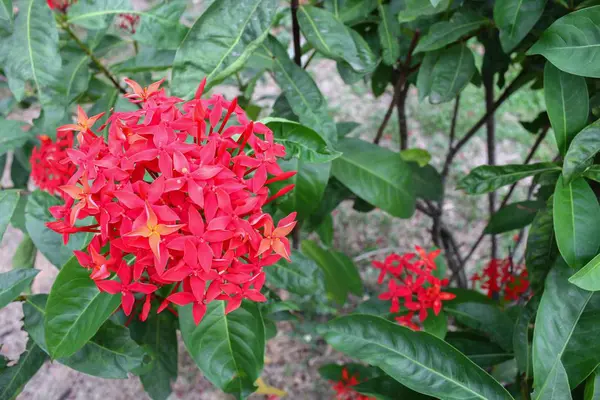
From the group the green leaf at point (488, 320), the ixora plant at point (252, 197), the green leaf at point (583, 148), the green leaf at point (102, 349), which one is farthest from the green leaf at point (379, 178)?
the green leaf at point (102, 349)

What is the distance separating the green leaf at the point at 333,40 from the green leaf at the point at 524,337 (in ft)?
1.97

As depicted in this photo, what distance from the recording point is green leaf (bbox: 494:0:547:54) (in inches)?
40.7

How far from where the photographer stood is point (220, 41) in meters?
1.00

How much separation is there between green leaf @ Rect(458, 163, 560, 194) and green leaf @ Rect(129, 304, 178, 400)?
2.78 feet

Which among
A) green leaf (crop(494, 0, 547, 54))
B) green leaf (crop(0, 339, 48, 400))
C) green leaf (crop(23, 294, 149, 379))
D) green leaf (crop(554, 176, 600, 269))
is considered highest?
green leaf (crop(494, 0, 547, 54))

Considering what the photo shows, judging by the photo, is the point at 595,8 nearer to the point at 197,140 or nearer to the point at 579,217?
the point at 579,217

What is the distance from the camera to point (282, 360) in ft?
7.33

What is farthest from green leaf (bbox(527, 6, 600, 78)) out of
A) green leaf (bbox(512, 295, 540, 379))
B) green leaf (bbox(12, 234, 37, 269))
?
green leaf (bbox(12, 234, 37, 269))

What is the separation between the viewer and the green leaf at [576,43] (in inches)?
35.4

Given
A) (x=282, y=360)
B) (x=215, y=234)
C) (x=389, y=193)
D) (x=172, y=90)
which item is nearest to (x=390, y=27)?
(x=389, y=193)

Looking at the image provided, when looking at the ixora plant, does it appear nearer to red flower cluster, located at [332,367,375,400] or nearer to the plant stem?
the plant stem

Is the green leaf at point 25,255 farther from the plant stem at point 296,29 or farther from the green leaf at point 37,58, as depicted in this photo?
the plant stem at point 296,29

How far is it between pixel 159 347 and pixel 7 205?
59 cm

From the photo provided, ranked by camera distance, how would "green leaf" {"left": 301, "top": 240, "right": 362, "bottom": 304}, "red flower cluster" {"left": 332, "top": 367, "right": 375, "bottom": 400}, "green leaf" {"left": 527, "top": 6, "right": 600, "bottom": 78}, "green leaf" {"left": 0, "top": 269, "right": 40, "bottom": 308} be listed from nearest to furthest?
"green leaf" {"left": 527, "top": 6, "right": 600, "bottom": 78} < "green leaf" {"left": 0, "top": 269, "right": 40, "bottom": 308} < "red flower cluster" {"left": 332, "top": 367, "right": 375, "bottom": 400} < "green leaf" {"left": 301, "top": 240, "right": 362, "bottom": 304}
